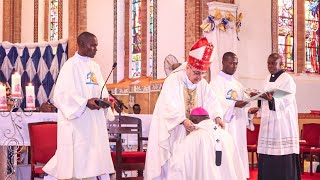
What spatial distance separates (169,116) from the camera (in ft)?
19.5

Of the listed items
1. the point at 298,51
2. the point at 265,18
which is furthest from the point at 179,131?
the point at 298,51

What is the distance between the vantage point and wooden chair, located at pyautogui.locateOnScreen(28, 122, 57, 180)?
259 inches

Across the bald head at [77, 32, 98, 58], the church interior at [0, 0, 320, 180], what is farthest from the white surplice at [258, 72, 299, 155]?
the church interior at [0, 0, 320, 180]

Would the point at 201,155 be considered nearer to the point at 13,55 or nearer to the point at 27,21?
the point at 13,55

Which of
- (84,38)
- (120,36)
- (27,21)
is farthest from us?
(27,21)

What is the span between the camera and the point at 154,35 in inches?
575

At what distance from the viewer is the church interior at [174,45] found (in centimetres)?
1281

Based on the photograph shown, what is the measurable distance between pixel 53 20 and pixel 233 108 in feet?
42.7

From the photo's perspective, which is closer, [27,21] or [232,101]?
[232,101]

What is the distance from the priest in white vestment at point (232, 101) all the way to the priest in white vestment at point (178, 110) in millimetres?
1109

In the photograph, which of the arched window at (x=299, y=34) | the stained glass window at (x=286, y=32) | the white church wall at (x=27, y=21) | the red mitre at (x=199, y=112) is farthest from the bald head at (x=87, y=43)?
the white church wall at (x=27, y=21)

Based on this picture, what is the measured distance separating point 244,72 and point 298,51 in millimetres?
2175

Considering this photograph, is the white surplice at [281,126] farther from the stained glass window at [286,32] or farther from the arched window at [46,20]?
the arched window at [46,20]

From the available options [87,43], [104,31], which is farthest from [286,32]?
[87,43]
